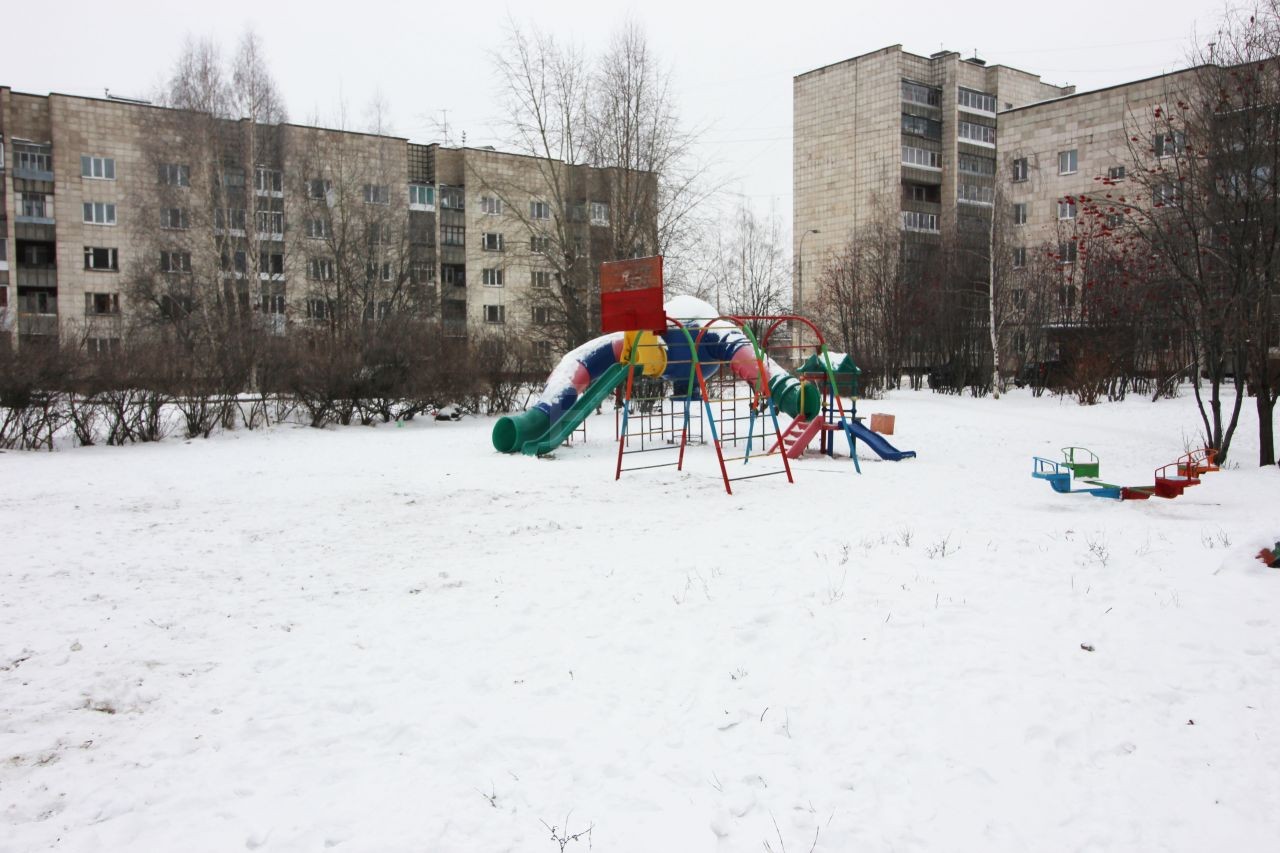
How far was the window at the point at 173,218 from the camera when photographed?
97.9 ft

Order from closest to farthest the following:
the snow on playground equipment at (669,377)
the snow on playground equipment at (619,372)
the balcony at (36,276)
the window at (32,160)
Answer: the snow on playground equipment at (669,377)
the snow on playground equipment at (619,372)
the window at (32,160)
the balcony at (36,276)

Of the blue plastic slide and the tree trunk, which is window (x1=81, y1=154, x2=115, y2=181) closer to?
the blue plastic slide

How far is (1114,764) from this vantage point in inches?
137

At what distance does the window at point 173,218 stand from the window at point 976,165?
133 ft

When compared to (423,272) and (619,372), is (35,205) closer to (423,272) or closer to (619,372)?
(423,272)

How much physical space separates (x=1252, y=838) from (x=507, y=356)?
1880 centimetres

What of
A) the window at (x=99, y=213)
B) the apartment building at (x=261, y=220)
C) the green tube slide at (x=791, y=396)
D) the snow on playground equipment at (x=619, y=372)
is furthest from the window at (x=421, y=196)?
the green tube slide at (x=791, y=396)

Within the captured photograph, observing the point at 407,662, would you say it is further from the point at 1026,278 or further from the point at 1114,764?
the point at 1026,278

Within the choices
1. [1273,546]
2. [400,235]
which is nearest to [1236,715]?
[1273,546]

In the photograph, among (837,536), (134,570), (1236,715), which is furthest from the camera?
(837,536)

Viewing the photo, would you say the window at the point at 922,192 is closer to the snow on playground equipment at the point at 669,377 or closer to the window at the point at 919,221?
the window at the point at 919,221

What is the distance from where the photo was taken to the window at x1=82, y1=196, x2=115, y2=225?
38688mm

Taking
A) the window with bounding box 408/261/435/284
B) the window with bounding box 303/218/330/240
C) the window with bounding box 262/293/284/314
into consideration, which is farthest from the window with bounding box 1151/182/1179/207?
the window with bounding box 408/261/435/284

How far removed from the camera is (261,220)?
32.3 metres
